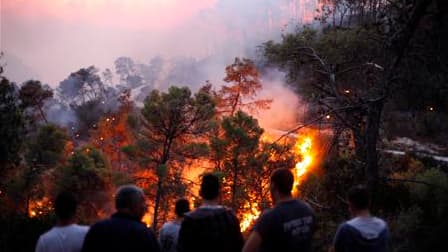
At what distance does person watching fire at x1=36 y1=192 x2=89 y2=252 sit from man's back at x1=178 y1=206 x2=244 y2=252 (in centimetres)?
86

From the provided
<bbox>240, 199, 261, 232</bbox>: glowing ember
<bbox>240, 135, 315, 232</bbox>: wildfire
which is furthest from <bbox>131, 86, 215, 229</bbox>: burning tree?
<bbox>240, 135, 315, 232</bbox>: wildfire

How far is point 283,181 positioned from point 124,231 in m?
1.35

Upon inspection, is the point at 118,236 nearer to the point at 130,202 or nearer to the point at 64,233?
the point at 130,202

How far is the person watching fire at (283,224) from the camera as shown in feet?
13.4

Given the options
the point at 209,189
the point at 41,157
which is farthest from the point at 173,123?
the point at 209,189

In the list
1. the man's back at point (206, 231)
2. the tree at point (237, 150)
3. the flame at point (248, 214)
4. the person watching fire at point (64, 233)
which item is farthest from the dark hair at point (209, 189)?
the tree at point (237, 150)

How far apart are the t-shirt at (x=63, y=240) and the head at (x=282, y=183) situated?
1652mm

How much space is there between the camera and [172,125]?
2961 cm

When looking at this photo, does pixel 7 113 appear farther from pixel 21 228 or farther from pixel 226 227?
pixel 226 227

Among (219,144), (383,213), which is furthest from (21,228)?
(219,144)

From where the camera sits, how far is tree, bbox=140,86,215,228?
29.3 m

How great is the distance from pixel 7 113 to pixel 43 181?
610 inches

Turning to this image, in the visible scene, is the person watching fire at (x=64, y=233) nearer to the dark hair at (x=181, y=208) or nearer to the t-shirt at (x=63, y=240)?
the t-shirt at (x=63, y=240)

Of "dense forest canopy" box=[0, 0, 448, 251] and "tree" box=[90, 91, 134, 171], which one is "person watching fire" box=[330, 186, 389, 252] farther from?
"tree" box=[90, 91, 134, 171]
